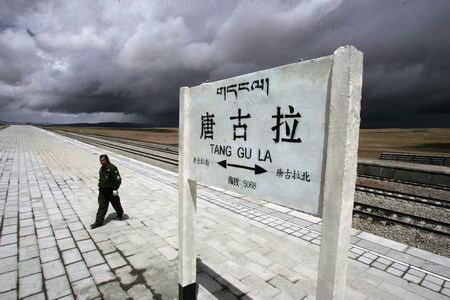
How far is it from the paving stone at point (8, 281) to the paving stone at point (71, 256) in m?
0.66

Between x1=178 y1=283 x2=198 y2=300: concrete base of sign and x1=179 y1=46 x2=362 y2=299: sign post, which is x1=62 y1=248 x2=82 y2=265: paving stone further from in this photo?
x1=179 y1=46 x2=362 y2=299: sign post

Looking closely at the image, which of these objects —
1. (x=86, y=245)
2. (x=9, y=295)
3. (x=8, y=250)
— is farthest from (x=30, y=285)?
(x=8, y=250)

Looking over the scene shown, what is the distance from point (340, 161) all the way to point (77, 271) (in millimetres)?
4158

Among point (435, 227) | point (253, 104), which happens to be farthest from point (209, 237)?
point (435, 227)

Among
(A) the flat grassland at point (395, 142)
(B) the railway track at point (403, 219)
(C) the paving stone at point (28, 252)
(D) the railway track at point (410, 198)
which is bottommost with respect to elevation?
(A) the flat grassland at point (395, 142)

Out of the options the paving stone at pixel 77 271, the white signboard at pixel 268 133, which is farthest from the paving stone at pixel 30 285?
the white signboard at pixel 268 133

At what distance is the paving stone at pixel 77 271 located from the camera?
402 cm

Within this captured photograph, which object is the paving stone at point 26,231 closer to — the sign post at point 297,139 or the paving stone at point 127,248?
the paving stone at point 127,248

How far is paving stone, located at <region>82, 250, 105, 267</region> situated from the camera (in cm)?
443

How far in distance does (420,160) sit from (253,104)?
24.6 metres

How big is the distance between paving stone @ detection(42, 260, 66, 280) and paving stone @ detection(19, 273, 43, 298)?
10cm

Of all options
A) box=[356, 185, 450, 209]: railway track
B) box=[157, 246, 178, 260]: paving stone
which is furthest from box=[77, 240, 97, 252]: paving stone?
box=[356, 185, 450, 209]: railway track

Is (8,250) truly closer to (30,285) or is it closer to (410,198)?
(30,285)

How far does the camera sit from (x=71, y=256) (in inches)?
183
